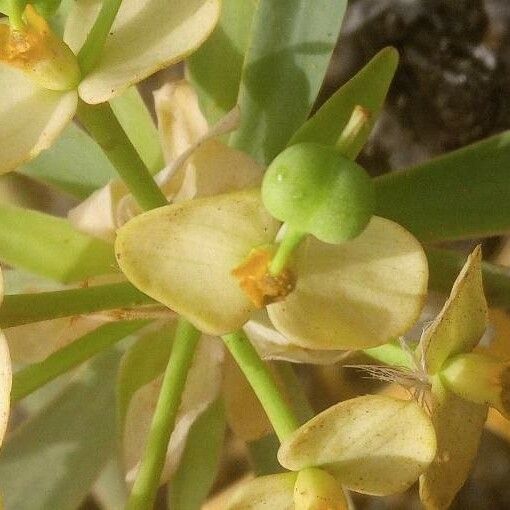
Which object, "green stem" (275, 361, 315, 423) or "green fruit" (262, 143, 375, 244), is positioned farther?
"green stem" (275, 361, 315, 423)

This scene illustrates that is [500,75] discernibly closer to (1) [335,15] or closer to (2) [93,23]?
(1) [335,15]

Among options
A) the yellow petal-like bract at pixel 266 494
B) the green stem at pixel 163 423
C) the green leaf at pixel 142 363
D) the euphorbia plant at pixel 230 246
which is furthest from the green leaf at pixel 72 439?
the yellow petal-like bract at pixel 266 494

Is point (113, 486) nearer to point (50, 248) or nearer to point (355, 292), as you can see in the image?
point (50, 248)

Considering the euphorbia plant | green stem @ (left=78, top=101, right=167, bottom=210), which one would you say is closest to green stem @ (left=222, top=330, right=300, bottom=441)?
the euphorbia plant

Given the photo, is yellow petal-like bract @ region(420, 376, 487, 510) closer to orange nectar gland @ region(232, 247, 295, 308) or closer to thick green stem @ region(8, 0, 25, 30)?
orange nectar gland @ region(232, 247, 295, 308)

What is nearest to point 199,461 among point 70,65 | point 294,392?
point 294,392

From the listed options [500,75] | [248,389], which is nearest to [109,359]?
[248,389]
